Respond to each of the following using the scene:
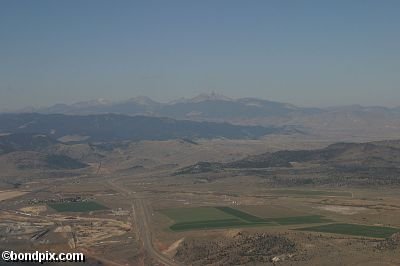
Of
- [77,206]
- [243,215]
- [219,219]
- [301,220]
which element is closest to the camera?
[301,220]

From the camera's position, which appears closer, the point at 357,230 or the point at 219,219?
the point at 357,230

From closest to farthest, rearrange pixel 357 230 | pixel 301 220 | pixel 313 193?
1. pixel 357 230
2. pixel 301 220
3. pixel 313 193

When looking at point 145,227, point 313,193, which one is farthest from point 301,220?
point 313,193

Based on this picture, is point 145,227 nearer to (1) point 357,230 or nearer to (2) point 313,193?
(1) point 357,230

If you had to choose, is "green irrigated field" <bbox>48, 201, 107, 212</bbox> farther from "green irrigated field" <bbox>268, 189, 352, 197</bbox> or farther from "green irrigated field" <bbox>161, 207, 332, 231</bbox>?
"green irrigated field" <bbox>268, 189, 352, 197</bbox>

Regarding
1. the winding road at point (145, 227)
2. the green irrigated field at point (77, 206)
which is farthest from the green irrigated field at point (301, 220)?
the green irrigated field at point (77, 206)

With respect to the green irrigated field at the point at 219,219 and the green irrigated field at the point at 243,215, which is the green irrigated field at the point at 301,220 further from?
the green irrigated field at the point at 243,215

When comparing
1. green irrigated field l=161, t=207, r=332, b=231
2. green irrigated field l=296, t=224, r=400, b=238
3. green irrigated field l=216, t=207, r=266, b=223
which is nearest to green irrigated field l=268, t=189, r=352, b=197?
green irrigated field l=216, t=207, r=266, b=223
